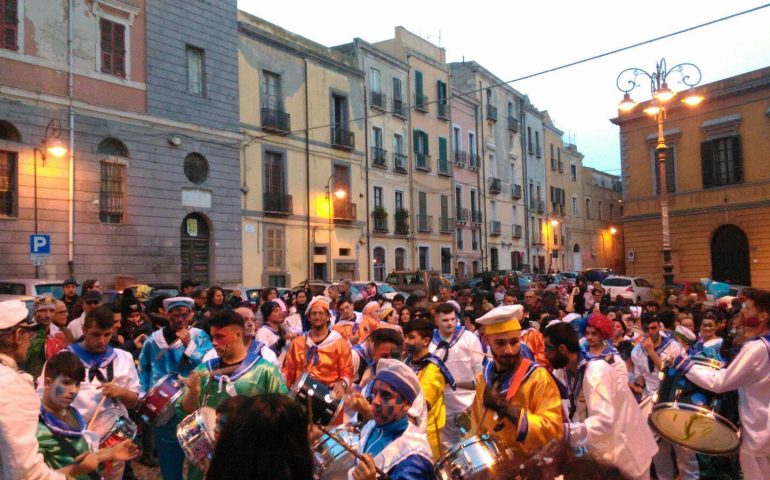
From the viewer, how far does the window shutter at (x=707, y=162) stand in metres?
31.4

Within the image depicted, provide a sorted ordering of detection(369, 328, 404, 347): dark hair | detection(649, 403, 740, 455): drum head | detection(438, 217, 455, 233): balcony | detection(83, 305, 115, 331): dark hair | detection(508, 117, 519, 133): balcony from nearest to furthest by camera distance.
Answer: detection(649, 403, 740, 455): drum head → detection(83, 305, 115, 331): dark hair → detection(369, 328, 404, 347): dark hair → detection(438, 217, 455, 233): balcony → detection(508, 117, 519, 133): balcony

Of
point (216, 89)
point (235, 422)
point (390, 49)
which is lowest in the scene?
point (235, 422)

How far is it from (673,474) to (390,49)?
3253 centimetres

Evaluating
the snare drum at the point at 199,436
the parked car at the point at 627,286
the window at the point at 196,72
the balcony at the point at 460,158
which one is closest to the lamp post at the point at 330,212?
the window at the point at 196,72

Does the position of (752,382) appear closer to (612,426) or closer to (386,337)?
(612,426)

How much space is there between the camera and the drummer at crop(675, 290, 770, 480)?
470cm

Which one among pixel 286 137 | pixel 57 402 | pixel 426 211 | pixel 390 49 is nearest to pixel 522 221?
pixel 426 211

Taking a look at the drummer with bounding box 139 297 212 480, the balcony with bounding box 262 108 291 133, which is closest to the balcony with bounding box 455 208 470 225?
the balcony with bounding box 262 108 291 133

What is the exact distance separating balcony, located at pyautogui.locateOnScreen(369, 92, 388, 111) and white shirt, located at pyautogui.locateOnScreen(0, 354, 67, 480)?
29.7 m

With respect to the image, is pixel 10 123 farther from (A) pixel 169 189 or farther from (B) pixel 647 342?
(B) pixel 647 342

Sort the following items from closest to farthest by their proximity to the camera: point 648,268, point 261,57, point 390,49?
point 261,57
point 648,268
point 390,49

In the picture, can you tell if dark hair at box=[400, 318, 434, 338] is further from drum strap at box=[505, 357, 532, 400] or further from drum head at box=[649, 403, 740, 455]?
drum head at box=[649, 403, 740, 455]

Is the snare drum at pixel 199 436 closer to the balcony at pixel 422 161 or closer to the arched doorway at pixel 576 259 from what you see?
the balcony at pixel 422 161

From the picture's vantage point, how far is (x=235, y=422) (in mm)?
2043
